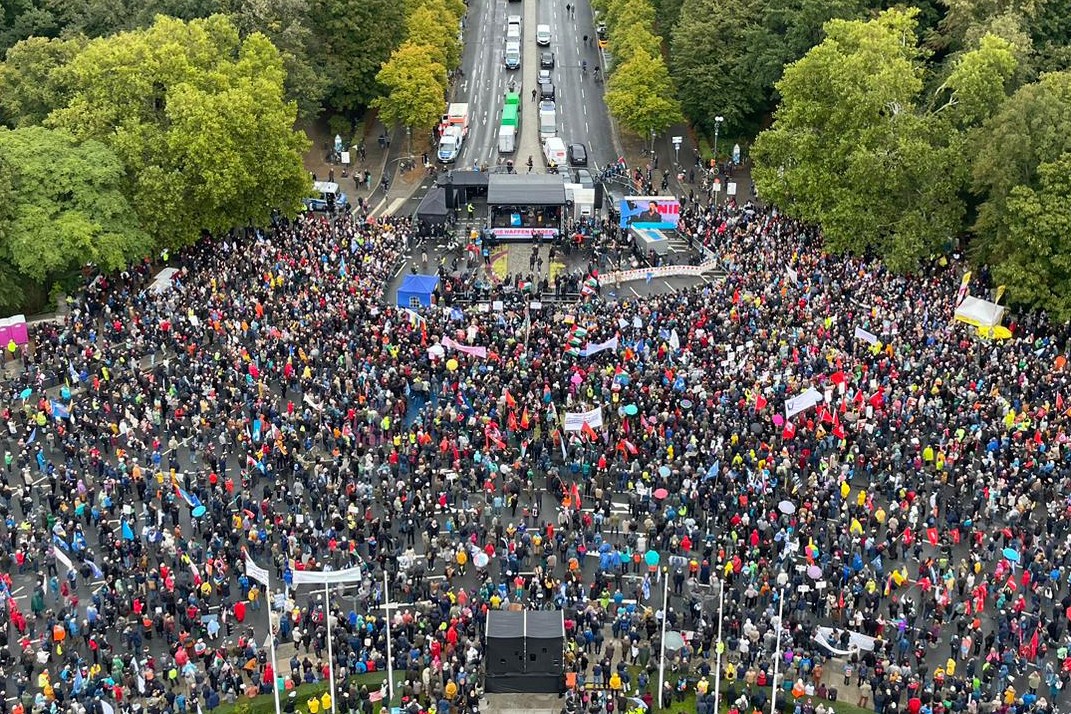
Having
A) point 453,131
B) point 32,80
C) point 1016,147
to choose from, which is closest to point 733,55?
point 453,131

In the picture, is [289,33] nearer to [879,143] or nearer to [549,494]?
[879,143]

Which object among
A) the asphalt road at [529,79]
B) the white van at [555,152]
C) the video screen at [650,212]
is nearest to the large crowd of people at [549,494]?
the video screen at [650,212]

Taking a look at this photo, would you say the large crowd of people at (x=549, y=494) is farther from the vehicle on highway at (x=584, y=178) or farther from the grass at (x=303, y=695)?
the vehicle on highway at (x=584, y=178)

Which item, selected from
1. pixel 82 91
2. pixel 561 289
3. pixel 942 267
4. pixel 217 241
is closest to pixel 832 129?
pixel 942 267

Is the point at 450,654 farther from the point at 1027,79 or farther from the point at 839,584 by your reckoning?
the point at 1027,79

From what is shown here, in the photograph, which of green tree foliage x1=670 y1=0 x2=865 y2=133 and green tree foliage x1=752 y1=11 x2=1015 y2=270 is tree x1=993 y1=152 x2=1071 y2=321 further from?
green tree foliage x1=670 y1=0 x2=865 y2=133

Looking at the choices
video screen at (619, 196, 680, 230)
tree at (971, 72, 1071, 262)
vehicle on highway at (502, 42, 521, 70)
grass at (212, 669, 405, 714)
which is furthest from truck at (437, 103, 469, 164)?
grass at (212, 669, 405, 714)
